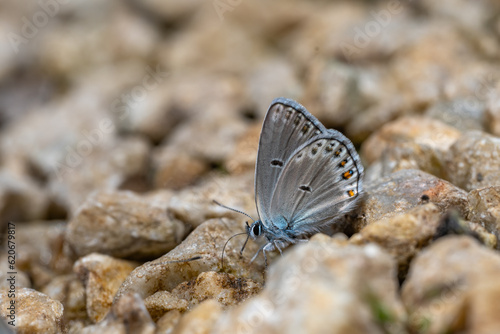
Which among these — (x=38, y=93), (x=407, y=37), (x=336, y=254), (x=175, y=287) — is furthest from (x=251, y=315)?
(x=38, y=93)

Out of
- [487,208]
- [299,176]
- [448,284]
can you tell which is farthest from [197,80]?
[448,284]

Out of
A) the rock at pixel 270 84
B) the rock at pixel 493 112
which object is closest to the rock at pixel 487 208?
the rock at pixel 493 112

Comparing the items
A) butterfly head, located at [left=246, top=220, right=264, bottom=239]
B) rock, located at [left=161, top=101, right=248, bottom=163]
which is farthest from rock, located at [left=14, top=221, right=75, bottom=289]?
butterfly head, located at [left=246, top=220, right=264, bottom=239]

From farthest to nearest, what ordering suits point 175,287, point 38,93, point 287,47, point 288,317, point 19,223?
1. point 38,93
2. point 287,47
3. point 19,223
4. point 175,287
5. point 288,317

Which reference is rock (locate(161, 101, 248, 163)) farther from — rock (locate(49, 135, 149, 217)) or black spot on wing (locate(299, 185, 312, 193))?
black spot on wing (locate(299, 185, 312, 193))

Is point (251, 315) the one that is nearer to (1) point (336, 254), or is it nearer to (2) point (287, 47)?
(1) point (336, 254)

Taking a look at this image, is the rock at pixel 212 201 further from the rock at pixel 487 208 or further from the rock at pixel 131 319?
the rock at pixel 487 208

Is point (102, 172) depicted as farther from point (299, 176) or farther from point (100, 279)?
point (299, 176)
